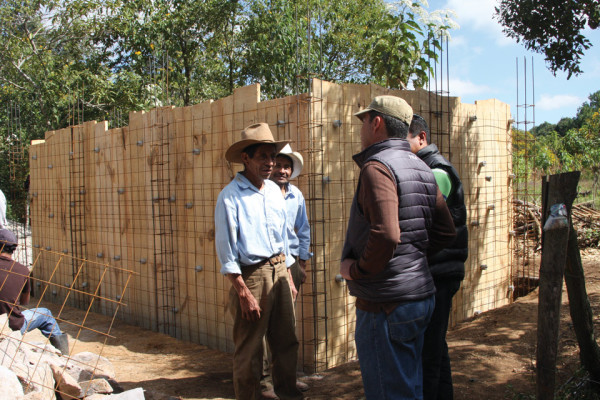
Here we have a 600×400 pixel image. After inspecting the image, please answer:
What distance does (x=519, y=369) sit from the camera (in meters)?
4.34

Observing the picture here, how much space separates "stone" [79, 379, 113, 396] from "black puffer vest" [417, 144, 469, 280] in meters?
2.88

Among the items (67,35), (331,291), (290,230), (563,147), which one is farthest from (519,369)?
(563,147)

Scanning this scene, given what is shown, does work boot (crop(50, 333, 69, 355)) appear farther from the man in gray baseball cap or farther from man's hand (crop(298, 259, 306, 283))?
man's hand (crop(298, 259, 306, 283))

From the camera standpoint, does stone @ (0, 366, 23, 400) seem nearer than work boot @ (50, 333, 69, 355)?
Yes

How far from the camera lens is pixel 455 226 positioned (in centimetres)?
308

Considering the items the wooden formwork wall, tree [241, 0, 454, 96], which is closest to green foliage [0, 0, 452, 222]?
tree [241, 0, 454, 96]

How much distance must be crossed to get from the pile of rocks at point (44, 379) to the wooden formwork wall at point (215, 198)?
69 cm

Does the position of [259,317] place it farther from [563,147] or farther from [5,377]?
[563,147]

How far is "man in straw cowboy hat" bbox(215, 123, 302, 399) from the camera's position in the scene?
11.2ft

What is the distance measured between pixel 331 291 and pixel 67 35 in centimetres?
1372

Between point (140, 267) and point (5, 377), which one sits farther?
point (140, 267)

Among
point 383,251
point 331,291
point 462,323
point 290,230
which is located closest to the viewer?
point 383,251

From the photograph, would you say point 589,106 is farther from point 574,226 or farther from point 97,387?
point 97,387

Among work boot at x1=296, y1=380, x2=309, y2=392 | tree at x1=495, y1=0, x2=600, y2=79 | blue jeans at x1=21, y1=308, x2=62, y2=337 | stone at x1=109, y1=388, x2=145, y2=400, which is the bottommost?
work boot at x1=296, y1=380, x2=309, y2=392
